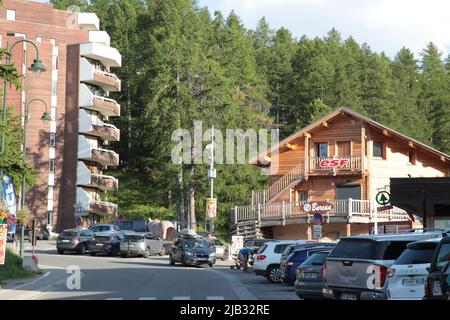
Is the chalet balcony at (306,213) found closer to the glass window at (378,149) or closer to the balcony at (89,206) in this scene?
the glass window at (378,149)

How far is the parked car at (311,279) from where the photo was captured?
72.1ft

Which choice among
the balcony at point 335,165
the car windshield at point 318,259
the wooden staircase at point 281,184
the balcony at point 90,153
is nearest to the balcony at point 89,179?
the balcony at point 90,153

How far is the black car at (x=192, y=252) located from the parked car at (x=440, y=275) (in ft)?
93.5

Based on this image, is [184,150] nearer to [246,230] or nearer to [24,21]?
[246,230]

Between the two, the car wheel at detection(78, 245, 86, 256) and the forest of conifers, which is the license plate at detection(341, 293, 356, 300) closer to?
the car wheel at detection(78, 245, 86, 256)

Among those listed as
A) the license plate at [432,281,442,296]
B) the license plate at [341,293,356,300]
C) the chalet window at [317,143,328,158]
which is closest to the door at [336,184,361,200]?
the chalet window at [317,143,328,158]

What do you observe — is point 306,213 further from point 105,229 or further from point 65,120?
point 65,120

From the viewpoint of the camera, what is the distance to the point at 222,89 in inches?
2835

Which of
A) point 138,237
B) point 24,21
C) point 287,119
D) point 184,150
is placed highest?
point 24,21

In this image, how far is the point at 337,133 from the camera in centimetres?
5778

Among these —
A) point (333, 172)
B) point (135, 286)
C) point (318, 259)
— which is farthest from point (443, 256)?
point (333, 172)

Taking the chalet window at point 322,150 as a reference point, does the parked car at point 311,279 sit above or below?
below

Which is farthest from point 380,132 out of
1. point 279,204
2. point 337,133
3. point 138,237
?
point 138,237

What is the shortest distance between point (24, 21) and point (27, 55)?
7.37 m
